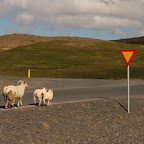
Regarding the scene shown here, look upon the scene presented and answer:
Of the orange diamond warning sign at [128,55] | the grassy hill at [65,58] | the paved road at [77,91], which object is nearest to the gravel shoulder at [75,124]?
the orange diamond warning sign at [128,55]

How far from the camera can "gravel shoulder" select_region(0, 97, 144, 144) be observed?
10.6 metres

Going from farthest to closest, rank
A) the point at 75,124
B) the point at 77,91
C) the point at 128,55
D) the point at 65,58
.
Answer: the point at 65,58
the point at 77,91
the point at 128,55
the point at 75,124

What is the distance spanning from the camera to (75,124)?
12695 mm

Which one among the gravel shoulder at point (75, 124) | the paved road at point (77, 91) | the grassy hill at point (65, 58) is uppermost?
the grassy hill at point (65, 58)

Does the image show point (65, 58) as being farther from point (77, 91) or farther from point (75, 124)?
point (75, 124)

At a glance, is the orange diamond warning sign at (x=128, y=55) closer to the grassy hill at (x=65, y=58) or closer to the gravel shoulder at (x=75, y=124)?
the gravel shoulder at (x=75, y=124)

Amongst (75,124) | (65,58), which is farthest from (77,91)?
(65,58)

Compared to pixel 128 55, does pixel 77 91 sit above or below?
below

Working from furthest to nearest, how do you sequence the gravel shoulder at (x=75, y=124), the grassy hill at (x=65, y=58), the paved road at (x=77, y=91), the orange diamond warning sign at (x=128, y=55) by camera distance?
the grassy hill at (x=65, y=58) < the paved road at (x=77, y=91) < the orange diamond warning sign at (x=128, y=55) < the gravel shoulder at (x=75, y=124)

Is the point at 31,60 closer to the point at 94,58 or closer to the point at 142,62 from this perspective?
the point at 94,58

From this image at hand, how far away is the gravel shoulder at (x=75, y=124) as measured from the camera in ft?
34.6

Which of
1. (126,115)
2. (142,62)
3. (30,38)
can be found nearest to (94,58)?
(142,62)

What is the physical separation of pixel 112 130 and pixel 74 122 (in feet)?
5.46

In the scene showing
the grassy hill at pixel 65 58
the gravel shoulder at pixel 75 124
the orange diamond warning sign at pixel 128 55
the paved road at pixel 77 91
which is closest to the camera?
the gravel shoulder at pixel 75 124
